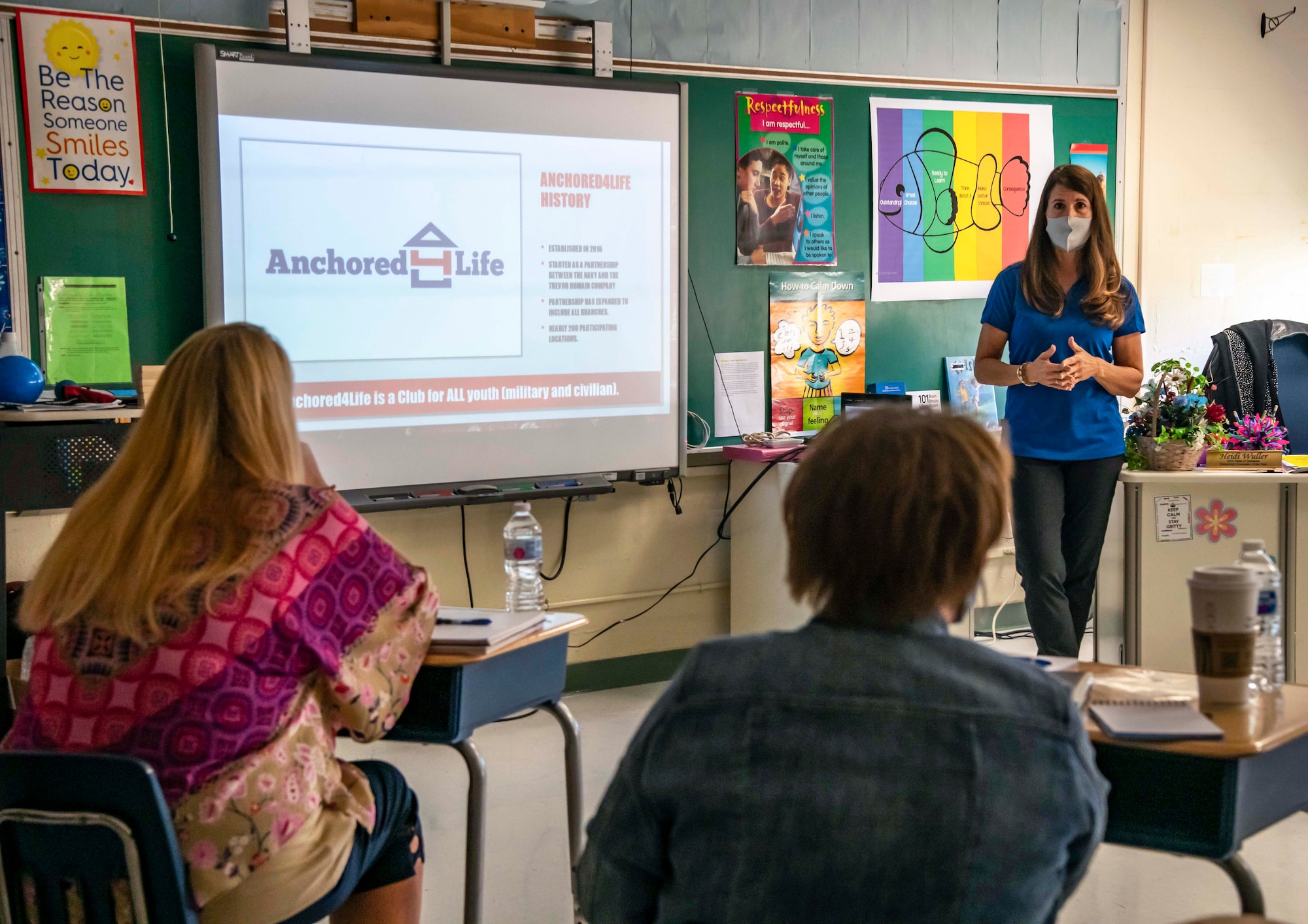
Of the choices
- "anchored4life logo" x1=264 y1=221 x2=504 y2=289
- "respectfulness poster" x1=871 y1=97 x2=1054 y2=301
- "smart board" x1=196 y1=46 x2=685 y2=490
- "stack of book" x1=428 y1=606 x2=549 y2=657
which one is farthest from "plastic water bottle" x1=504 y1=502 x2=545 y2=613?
"respectfulness poster" x1=871 y1=97 x2=1054 y2=301

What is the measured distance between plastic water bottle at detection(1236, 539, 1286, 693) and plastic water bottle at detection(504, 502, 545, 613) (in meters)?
1.46

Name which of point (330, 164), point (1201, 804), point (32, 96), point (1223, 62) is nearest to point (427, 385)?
point (330, 164)

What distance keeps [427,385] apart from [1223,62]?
12.5 ft

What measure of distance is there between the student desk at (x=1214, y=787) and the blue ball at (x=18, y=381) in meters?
2.48

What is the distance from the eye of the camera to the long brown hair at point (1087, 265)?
3141 mm

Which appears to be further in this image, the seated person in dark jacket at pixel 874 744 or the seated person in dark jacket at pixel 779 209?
the seated person in dark jacket at pixel 779 209

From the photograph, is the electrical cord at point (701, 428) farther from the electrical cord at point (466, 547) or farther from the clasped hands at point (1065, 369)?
the clasped hands at point (1065, 369)

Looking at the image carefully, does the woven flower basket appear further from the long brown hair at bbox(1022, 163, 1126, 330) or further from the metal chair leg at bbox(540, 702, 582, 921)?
the metal chair leg at bbox(540, 702, 582, 921)

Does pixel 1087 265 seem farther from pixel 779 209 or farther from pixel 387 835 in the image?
pixel 387 835

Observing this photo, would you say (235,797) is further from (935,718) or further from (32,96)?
(32,96)

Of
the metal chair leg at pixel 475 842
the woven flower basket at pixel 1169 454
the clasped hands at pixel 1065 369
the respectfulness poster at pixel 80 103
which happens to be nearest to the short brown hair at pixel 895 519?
the metal chair leg at pixel 475 842

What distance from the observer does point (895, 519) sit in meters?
0.99

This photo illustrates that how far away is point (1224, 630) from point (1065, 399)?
177 centimetres

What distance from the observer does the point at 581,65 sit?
3.79 meters
